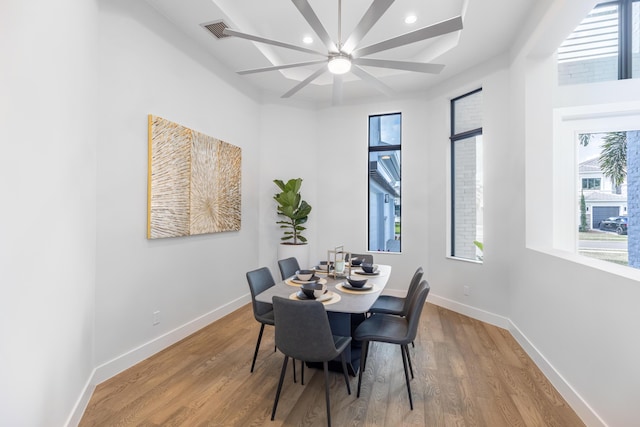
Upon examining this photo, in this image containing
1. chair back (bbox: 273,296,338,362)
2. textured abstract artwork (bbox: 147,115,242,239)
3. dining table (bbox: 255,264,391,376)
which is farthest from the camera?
textured abstract artwork (bbox: 147,115,242,239)

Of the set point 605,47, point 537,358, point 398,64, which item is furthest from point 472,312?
point 605,47

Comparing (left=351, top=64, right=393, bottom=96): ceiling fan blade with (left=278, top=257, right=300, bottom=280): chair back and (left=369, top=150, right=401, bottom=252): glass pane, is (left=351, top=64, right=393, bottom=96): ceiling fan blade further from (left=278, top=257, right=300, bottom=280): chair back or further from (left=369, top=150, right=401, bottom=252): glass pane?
(left=369, top=150, right=401, bottom=252): glass pane

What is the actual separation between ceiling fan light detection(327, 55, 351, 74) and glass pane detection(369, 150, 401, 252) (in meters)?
2.81

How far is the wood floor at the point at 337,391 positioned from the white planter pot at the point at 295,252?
1.69m

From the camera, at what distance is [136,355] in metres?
2.80

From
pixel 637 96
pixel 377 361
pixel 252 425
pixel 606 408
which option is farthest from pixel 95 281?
pixel 637 96

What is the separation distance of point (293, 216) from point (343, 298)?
106 inches

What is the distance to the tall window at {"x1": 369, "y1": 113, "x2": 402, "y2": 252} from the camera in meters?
5.21

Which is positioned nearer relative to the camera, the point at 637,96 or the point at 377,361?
→ the point at 377,361

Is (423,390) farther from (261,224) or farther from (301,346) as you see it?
(261,224)

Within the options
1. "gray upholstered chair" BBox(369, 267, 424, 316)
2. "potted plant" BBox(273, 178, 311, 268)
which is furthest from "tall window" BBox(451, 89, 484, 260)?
"potted plant" BBox(273, 178, 311, 268)

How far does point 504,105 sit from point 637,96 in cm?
121

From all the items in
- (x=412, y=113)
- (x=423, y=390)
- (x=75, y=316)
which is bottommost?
(x=423, y=390)

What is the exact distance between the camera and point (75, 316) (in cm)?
199
